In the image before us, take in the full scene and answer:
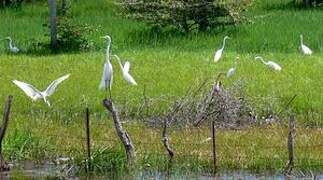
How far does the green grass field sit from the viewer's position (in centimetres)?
1328

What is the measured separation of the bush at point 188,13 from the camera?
24.0 meters

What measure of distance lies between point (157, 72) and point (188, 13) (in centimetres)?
743

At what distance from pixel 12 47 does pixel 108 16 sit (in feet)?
25.1

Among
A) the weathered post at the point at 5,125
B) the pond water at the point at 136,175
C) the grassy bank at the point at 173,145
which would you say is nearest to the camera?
the weathered post at the point at 5,125

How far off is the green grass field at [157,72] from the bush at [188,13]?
340mm

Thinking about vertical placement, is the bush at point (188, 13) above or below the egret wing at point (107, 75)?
below

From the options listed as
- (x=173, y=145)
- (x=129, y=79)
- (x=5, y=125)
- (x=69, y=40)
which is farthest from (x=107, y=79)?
(x=69, y=40)

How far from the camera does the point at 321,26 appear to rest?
958 inches

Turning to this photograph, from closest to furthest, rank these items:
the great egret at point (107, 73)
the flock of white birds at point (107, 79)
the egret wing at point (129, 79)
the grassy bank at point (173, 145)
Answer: the grassy bank at point (173, 145)
the flock of white birds at point (107, 79)
the great egret at point (107, 73)
the egret wing at point (129, 79)

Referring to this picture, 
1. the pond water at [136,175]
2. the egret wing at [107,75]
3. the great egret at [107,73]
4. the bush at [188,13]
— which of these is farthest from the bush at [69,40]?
the pond water at [136,175]

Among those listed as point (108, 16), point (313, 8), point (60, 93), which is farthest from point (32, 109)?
point (313, 8)

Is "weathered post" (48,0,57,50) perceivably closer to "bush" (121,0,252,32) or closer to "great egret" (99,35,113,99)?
"bush" (121,0,252,32)

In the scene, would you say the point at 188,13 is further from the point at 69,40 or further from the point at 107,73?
the point at 107,73

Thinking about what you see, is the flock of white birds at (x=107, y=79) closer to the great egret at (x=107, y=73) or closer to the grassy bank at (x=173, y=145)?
the great egret at (x=107, y=73)
